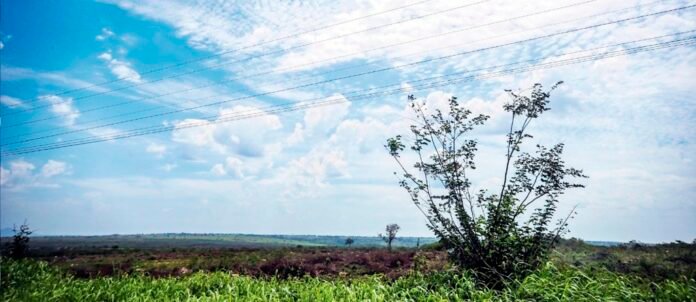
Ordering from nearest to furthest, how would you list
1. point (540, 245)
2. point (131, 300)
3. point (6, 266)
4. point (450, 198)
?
point (131, 300) → point (540, 245) → point (450, 198) → point (6, 266)

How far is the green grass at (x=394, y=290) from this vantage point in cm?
813

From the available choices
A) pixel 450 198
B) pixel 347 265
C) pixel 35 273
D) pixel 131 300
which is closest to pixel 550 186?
pixel 450 198

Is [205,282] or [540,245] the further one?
[205,282]

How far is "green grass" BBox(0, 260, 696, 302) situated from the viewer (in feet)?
26.7

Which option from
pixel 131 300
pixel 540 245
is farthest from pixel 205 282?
pixel 540 245

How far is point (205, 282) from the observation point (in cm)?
1198

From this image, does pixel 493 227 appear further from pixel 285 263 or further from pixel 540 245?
pixel 285 263

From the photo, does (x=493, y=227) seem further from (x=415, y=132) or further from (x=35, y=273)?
(x=35, y=273)

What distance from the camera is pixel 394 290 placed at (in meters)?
10.1

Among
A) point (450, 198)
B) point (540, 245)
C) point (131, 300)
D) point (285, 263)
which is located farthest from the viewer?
point (285, 263)

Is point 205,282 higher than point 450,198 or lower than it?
lower

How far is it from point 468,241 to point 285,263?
15.3 metres

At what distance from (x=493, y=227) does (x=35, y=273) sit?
613 inches

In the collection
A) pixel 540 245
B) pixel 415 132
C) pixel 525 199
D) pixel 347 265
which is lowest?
pixel 347 265
